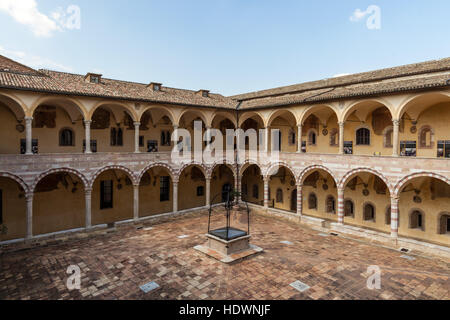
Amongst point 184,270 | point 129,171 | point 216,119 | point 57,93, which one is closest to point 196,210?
point 129,171

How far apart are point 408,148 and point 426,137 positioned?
1058 mm

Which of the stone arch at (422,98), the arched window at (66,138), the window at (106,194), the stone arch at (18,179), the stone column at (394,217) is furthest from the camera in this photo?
the window at (106,194)

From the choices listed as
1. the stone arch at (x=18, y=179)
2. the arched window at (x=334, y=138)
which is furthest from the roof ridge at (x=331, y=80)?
the stone arch at (x=18, y=179)

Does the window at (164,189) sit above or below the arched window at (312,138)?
below

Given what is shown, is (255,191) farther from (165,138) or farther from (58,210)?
(58,210)

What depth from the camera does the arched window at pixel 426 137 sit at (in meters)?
15.8

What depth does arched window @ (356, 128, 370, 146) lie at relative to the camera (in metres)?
18.3

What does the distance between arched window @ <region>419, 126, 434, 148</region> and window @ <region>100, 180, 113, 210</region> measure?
19466 mm

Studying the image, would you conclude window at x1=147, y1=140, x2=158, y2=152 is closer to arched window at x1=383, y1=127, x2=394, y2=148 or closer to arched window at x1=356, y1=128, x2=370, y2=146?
arched window at x1=356, y1=128, x2=370, y2=146

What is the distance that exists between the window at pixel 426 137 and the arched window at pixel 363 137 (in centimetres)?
289

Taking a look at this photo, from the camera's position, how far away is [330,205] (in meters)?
20.8

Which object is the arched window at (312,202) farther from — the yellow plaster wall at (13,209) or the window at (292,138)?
the yellow plaster wall at (13,209)

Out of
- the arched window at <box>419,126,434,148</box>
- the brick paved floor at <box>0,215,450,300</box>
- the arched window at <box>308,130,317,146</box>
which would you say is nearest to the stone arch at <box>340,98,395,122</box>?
the arched window at <box>419,126,434,148</box>

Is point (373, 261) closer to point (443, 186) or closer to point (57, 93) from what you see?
point (443, 186)
